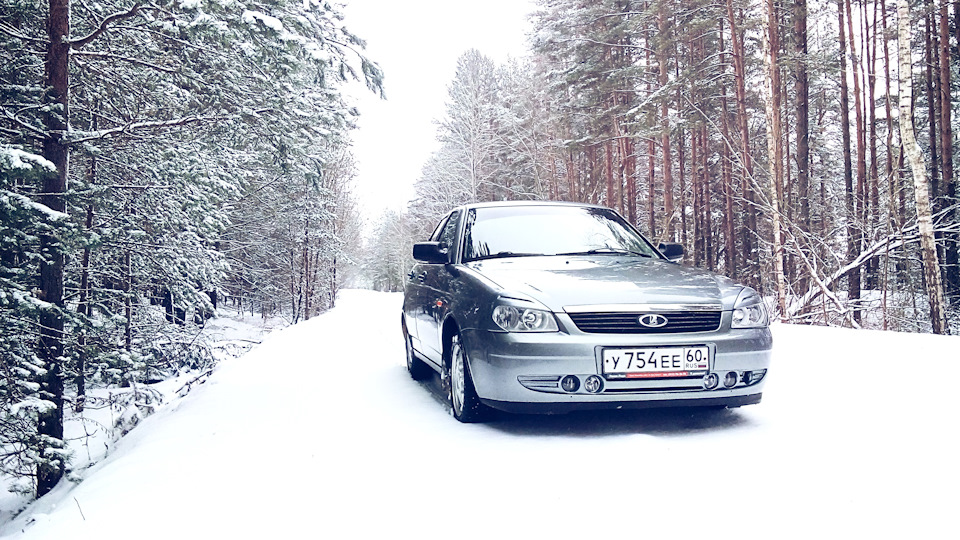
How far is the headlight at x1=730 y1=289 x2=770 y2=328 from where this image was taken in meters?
4.32

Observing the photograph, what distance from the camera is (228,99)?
7418mm

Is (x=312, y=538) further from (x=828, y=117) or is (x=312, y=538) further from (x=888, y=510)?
(x=828, y=117)

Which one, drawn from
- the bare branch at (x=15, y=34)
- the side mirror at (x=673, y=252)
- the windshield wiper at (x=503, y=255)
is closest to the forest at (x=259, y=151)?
the bare branch at (x=15, y=34)

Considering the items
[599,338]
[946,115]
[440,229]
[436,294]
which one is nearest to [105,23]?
[440,229]

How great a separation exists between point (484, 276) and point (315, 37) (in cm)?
363

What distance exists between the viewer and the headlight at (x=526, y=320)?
4.07 m

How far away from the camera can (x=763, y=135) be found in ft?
78.7

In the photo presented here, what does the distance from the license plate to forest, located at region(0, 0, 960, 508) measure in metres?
3.86

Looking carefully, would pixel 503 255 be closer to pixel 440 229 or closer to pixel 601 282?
pixel 601 282

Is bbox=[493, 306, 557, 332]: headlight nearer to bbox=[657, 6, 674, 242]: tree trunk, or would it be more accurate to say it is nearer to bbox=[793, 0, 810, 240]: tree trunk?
bbox=[657, 6, 674, 242]: tree trunk

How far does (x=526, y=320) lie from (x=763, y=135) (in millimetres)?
22640

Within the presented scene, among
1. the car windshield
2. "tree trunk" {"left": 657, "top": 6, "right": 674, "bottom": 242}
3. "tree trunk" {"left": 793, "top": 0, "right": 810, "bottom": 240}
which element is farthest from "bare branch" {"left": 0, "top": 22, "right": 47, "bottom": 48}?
"tree trunk" {"left": 793, "top": 0, "right": 810, "bottom": 240}

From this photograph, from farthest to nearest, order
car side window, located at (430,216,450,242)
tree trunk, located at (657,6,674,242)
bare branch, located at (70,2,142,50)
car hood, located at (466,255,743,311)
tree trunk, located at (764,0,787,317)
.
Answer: tree trunk, located at (657,6,674,242) < tree trunk, located at (764,0,787,317) < car side window, located at (430,216,450,242) < bare branch, located at (70,2,142,50) < car hood, located at (466,255,743,311)

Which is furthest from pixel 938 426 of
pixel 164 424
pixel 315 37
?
pixel 315 37
